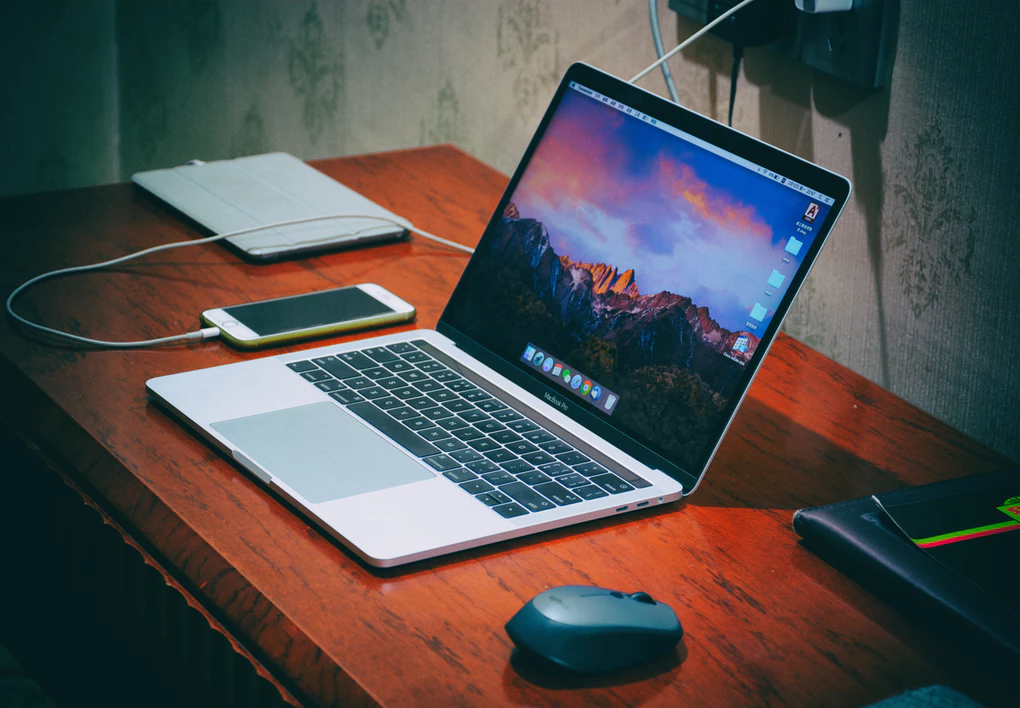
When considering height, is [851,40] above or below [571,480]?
above

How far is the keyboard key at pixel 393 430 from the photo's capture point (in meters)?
0.77

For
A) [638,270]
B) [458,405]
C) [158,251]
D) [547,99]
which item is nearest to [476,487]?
[458,405]

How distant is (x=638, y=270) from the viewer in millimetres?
851

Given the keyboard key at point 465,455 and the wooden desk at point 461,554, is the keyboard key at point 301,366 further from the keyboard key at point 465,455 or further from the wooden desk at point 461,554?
the keyboard key at point 465,455

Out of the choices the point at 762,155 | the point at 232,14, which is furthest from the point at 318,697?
the point at 232,14

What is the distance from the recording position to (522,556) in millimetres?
695

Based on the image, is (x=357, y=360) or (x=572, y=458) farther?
(x=357, y=360)

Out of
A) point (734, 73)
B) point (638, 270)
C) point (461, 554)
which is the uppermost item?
point (734, 73)

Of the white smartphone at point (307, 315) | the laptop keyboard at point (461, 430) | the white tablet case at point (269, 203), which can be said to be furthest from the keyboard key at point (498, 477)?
the white tablet case at point (269, 203)

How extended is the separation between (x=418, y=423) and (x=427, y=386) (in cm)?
6

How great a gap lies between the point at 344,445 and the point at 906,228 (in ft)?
1.84

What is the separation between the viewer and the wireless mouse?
0.57m

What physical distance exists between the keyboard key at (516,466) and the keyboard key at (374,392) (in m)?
0.13

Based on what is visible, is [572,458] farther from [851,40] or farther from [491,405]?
[851,40]
